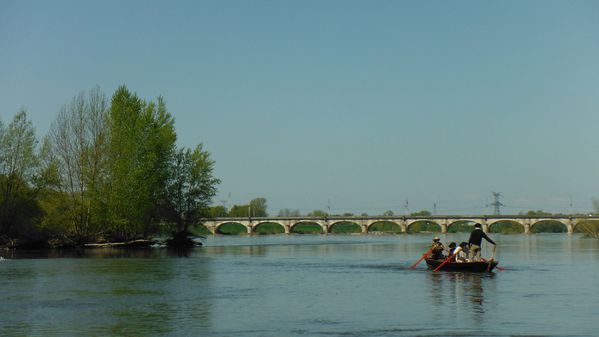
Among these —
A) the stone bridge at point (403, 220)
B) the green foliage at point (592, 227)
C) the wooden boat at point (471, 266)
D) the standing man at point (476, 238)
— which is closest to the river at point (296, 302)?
the wooden boat at point (471, 266)

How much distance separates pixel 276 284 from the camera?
3672 centimetres

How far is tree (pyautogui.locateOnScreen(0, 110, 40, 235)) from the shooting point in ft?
242

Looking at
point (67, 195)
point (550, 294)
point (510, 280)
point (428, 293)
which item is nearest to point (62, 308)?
point (428, 293)

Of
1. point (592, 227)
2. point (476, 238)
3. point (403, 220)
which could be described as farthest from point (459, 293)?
A: point (403, 220)

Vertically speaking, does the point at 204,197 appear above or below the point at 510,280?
above

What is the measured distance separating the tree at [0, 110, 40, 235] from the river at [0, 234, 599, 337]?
28540 millimetres

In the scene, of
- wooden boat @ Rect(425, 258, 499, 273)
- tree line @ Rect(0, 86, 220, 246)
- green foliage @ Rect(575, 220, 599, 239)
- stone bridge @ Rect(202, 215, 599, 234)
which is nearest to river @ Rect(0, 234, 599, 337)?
wooden boat @ Rect(425, 258, 499, 273)

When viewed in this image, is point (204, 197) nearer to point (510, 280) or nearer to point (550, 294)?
point (510, 280)

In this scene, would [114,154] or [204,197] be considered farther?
[204,197]

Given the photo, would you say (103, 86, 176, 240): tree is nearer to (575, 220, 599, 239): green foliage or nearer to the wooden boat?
the wooden boat

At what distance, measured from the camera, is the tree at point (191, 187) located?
3410 inches

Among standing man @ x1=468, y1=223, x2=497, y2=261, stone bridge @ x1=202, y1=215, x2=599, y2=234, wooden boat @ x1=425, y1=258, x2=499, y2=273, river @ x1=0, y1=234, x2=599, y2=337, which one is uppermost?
stone bridge @ x1=202, y1=215, x2=599, y2=234

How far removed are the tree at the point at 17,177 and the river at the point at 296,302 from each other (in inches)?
1124

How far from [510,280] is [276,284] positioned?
38.9 ft
